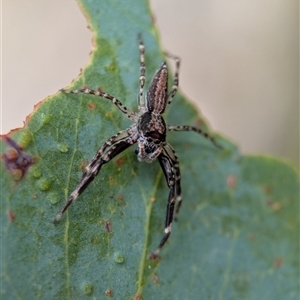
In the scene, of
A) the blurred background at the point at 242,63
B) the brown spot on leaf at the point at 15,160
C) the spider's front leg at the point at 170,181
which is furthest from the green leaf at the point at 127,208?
the blurred background at the point at 242,63

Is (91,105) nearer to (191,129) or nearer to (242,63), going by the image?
(191,129)

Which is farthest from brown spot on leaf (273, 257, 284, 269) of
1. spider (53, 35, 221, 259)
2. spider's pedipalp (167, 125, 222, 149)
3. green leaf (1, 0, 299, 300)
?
→ spider's pedipalp (167, 125, 222, 149)

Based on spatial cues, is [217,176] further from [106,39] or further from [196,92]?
[196,92]

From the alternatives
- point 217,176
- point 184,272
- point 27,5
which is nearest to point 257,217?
point 217,176

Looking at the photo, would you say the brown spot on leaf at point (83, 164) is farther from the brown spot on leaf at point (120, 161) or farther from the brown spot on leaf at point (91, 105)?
the brown spot on leaf at point (91, 105)

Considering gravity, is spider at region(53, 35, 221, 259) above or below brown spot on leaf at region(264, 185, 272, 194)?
below

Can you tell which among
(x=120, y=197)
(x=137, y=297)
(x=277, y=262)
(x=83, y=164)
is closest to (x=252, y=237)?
(x=277, y=262)

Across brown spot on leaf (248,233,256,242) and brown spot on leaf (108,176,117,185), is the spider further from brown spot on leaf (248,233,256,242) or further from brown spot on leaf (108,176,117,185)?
brown spot on leaf (248,233,256,242)
